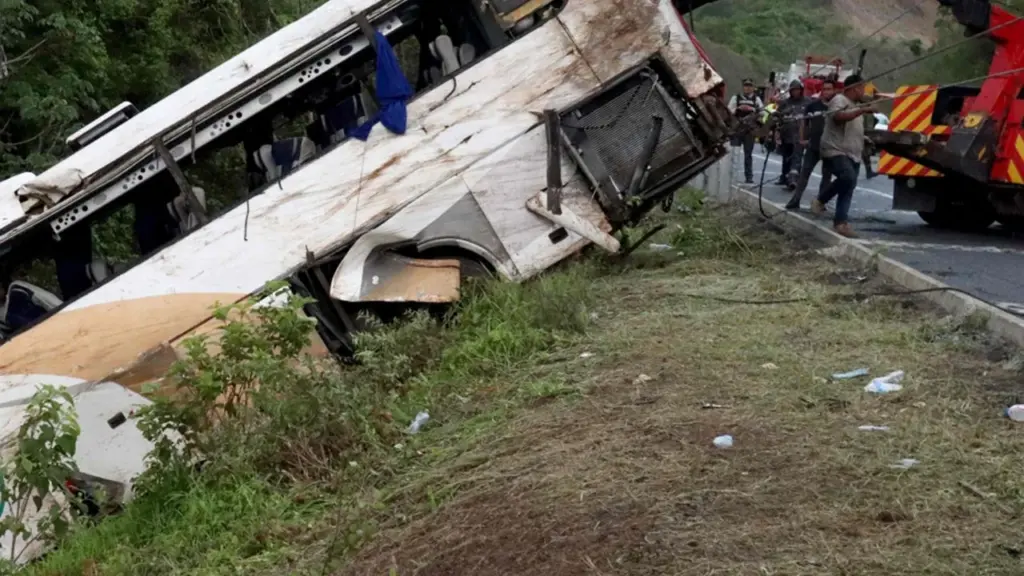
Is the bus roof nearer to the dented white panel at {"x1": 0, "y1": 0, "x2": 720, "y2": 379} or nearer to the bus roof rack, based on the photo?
the dented white panel at {"x1": 0, "y1": 0, "x2": 720, "y2": 379}

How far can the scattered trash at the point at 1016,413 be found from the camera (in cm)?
450

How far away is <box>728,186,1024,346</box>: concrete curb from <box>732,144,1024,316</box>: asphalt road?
359 mm

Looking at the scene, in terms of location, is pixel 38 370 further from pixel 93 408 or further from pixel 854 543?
pixel 854 543

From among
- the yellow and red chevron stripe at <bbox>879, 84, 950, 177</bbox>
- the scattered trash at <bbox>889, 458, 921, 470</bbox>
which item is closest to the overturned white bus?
the scattered trash at <bbox>889, 458, 921, 470</bbox>

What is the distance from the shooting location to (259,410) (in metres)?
5.69

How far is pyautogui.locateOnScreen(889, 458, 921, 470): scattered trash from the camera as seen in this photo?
3984 millimetres

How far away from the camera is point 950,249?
399 inches

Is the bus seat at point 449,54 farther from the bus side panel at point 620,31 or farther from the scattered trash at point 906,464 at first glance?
the scattered trash at point 906,464

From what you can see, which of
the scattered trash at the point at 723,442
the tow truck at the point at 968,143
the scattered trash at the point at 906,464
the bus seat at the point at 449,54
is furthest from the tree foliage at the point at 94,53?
the scattered trash at the point at 906,464

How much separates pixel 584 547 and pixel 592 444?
39.1 inches

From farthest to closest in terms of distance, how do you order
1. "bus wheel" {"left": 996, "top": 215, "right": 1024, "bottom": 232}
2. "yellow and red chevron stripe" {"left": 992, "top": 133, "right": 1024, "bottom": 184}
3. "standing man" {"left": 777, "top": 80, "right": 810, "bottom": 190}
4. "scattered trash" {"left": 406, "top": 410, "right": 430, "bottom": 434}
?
1. "standing man" {"left": 777, "top": 80, "right": 810, "bottom": 190}
2. "bus wheel" {"left": 996, "top": 215, "right": 1024, "bottom": 232}
3. "yellow and red chevron stripe" {"left": 992, "top": 133, "right": 1024, "bottom": 184}
4. "scattered trash" {"left": 406, "top": 410, "right": 430, "bottom": 434}

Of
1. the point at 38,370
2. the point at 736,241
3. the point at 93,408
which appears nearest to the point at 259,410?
the point at 93,408

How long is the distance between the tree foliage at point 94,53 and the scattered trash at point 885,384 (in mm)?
9676

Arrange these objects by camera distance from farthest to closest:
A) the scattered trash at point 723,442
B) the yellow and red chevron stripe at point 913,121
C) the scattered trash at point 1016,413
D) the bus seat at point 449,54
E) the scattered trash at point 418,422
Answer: the yellow and red chevron stripe at point 913,121
the bus seat at point 449,54
the scattered trash at point 418,422
the scattered trash at point 1016,413
the scattered trash at point 723,442
